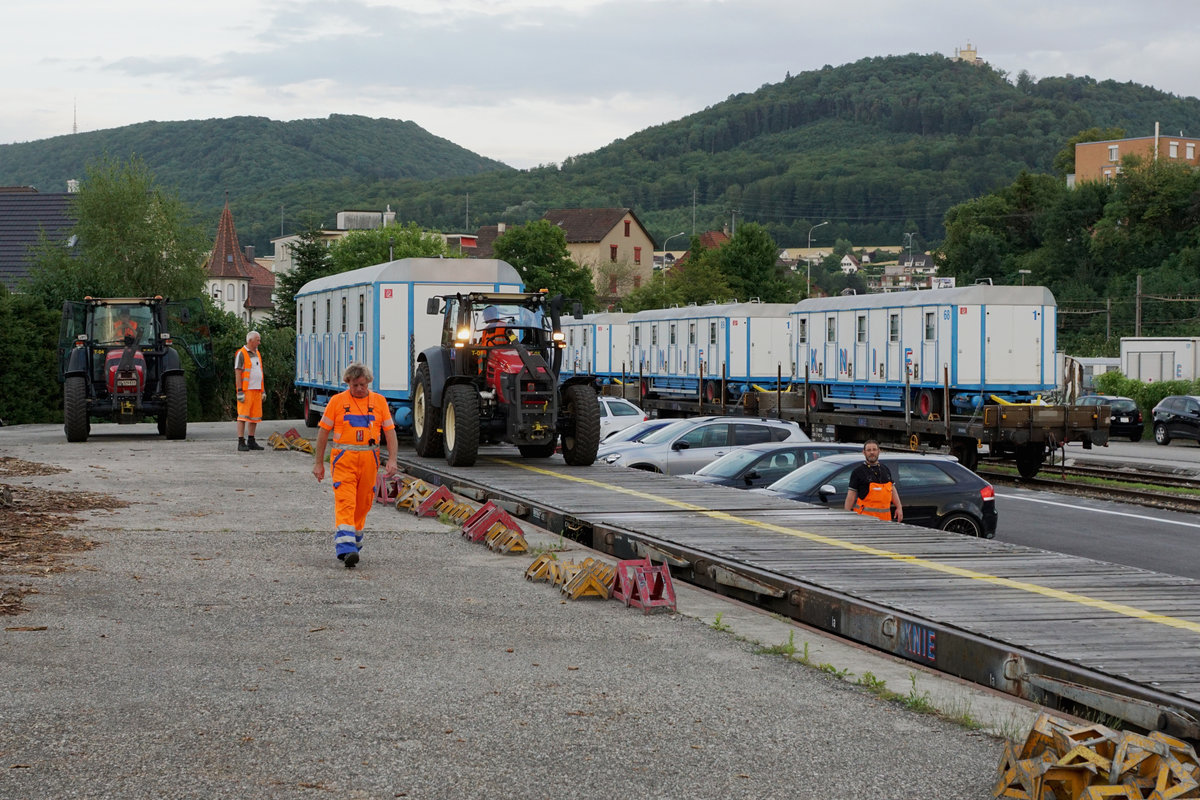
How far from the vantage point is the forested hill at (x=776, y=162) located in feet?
565

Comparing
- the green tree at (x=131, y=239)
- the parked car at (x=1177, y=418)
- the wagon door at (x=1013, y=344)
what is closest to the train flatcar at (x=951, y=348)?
the wagon door at (x=1013, y=344)

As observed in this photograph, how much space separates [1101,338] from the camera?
8494 cm

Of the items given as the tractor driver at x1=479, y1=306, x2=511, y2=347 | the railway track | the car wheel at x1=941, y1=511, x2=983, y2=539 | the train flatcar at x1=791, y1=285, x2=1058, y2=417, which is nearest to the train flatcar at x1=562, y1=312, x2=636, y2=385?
the train flatcar at x1=791, y1=285, x2=1058, y2=417

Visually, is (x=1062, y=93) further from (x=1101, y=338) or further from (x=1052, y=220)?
(x=1101, y=338)

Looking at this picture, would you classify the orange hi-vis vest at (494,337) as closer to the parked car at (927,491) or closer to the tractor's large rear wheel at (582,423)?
the tractor's large rear wheel at (582,423)

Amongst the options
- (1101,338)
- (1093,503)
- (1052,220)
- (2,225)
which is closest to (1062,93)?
(1052,220)

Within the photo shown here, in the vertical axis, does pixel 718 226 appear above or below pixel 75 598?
above

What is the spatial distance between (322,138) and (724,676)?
650ft

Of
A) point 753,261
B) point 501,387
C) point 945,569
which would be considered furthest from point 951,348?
point 753,261

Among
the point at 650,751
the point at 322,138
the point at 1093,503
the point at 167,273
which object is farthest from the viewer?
the point at 322,138

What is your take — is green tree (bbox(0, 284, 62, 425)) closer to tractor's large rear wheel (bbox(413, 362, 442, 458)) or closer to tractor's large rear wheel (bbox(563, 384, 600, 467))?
tractor's large rear wheel (bbox(413, 362, 442, 458))

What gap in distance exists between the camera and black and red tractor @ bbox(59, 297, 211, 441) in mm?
26453

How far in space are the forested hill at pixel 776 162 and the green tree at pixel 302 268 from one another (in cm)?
9459

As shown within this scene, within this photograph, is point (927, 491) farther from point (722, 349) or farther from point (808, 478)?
point (722, 349)
